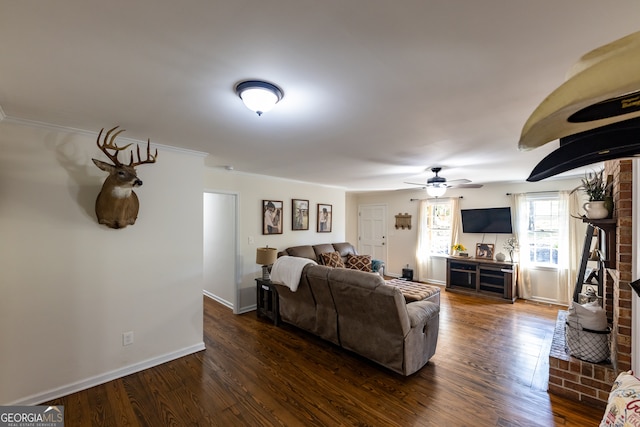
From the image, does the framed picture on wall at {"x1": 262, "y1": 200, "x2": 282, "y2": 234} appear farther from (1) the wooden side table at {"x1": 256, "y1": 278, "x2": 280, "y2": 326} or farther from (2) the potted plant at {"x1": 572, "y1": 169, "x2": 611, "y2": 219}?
→ (2) the potted plant at {"x1": 572, "y1": 169, "x2": 611, "y2": 219}

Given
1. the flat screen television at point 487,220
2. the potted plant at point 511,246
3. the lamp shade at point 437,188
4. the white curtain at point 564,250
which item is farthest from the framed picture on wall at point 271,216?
the white curtain at point 564,250

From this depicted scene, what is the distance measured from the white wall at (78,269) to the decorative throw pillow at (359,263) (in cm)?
334

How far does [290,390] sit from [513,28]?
116 inches

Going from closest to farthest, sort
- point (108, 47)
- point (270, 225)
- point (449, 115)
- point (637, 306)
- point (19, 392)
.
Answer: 1. point (108, 47)
2. point (637, 306)
3. point (449, 115)
4. point (19, 392)
5. point (270, 225)

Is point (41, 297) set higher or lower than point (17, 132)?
lower

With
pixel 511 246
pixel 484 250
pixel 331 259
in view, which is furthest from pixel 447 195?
pixel 331 259

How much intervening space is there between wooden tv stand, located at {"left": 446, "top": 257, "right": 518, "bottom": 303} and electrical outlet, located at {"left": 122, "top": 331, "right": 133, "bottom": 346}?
18.7 ft

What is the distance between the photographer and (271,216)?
5012mm

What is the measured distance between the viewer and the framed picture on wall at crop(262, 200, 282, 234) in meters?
4.91

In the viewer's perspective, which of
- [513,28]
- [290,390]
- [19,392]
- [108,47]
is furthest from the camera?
[290,390]

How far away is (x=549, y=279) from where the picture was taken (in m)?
5.25

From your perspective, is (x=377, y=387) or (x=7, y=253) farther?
(x=377, y=387)

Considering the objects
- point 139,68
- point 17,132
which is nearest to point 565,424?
point 139,68

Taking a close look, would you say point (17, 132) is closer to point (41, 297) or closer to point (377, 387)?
point (41, 297)
